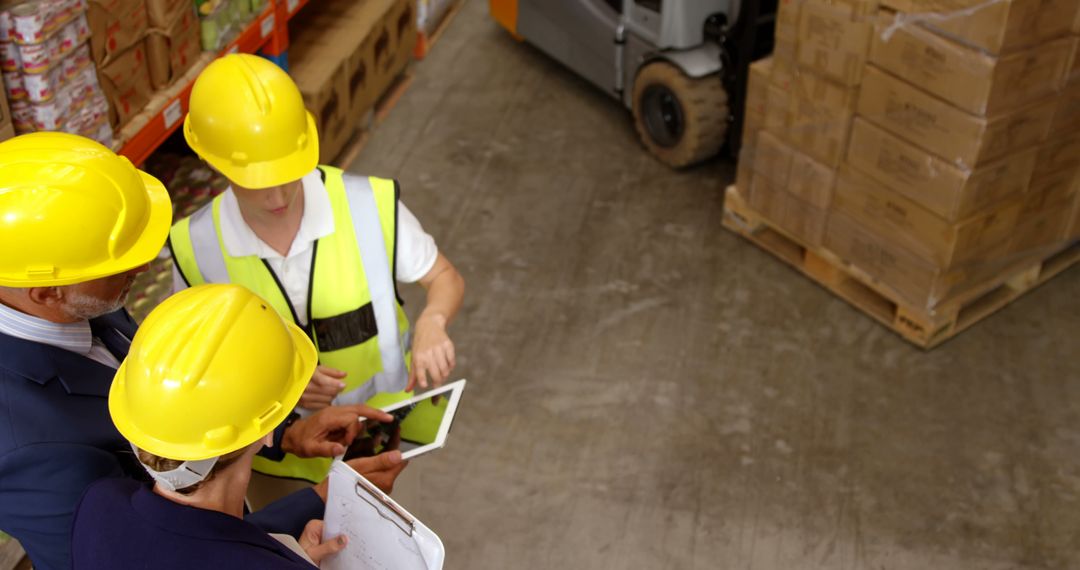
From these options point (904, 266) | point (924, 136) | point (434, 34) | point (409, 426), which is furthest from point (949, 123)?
point (434, 34)

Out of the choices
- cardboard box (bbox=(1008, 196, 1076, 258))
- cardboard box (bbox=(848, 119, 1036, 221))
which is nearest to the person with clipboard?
cardboard box (bbox=(848, 119, 1036, 221))

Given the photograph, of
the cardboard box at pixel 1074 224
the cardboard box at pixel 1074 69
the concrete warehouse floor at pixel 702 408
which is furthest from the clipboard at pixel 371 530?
the cardboard box at pixel 1074 224

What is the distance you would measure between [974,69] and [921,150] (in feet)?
1.49

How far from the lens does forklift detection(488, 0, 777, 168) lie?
5.76 metres

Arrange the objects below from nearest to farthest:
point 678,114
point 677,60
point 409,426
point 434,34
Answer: point 409,426, point 677,60, point 678,114, point 434,34

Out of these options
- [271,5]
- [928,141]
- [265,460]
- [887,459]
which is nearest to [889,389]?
[887,459]

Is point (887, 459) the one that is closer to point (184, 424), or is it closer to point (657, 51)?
point (657, 51)

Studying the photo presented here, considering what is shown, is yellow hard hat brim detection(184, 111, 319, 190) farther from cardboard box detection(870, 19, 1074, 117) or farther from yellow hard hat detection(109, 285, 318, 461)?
cardboard box detection(870, 19, 1074, 117)

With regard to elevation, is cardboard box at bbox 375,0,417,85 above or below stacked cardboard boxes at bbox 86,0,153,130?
below

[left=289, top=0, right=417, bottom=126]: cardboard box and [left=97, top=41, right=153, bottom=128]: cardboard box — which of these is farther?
[left=289, top=0, right=417, bottom=126]: cardboard box

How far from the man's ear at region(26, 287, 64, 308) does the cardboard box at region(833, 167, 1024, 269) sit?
3.60m

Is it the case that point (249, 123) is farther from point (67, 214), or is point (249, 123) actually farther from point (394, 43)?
point (394, 43)

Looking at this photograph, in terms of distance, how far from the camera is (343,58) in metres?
5.82

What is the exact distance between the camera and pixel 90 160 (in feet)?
7.09
